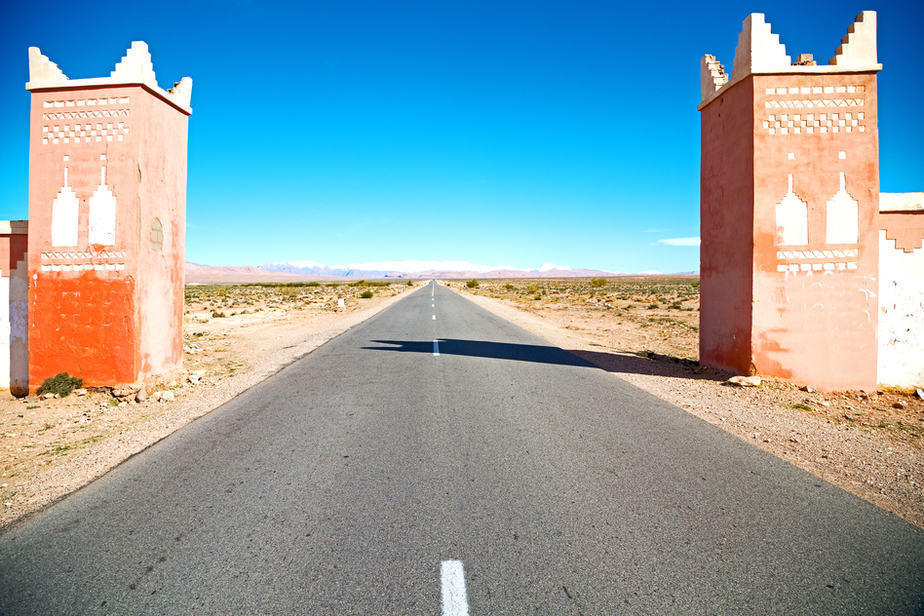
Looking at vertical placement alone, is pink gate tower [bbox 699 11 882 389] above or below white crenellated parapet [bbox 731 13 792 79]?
below

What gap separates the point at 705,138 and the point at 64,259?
13.3 metres

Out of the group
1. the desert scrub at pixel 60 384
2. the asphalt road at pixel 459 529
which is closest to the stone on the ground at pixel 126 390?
the desert scrub at pixel 60 384

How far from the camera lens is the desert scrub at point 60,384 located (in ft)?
28.3

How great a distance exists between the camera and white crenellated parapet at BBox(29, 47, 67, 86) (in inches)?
346

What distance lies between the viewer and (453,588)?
2.97m

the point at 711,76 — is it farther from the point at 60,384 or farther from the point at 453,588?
the point at 60,384

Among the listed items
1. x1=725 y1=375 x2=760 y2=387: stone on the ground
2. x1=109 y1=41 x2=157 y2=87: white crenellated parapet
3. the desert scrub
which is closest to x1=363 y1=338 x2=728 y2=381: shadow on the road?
x1=725 y1=375 x2=760 y2=387: stone on the ground

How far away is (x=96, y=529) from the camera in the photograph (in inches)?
150

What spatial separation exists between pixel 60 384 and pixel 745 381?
40.6 ft

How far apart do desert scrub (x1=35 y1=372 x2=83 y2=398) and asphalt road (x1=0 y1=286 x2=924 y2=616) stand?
13.3ft

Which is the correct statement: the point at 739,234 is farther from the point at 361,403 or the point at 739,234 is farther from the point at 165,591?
the point at 165,591

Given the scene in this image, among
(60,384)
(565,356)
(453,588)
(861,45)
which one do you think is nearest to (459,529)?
(453,588)

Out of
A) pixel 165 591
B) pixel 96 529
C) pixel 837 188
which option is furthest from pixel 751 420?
pixel 96 529

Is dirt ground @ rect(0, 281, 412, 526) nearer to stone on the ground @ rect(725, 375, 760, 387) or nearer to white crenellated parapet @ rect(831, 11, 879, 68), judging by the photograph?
stone on the ground @ rect(725, 375, 760, 387)
